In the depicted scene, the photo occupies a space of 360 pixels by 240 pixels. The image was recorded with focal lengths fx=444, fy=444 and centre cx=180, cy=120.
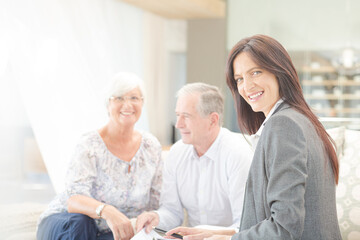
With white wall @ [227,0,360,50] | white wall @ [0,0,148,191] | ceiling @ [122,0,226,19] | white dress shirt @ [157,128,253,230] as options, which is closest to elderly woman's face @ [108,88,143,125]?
white dress shirt @ [157,128,253,230]

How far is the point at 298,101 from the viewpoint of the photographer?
1352 millimetres

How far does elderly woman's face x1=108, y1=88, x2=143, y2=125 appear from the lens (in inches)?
97.0

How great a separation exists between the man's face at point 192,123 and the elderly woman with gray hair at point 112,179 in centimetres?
38

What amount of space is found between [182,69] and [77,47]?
203 centimetres

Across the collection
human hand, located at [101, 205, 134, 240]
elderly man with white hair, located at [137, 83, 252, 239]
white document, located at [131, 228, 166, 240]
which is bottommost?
human hand, located at [101, 205, 134, 240]

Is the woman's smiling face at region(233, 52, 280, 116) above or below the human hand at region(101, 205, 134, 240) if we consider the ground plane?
above

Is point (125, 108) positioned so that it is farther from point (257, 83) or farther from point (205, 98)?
point (257, 83)

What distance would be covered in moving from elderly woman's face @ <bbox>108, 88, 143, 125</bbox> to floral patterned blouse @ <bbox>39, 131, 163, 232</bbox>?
0.50 ft

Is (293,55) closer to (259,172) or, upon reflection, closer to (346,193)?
(346,193)

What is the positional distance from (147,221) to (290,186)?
1.06 meters

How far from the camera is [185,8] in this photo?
15.5ft

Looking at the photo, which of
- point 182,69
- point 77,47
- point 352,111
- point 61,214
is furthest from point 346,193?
point 182,69

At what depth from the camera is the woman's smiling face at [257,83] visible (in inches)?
53.7

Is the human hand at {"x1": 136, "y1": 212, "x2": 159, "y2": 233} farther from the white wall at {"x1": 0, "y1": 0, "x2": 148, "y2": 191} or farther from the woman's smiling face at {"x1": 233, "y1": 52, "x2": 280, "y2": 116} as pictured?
the white wall at {"x1": 0, "y1": 0, "x2": 148, "y2": 191}
